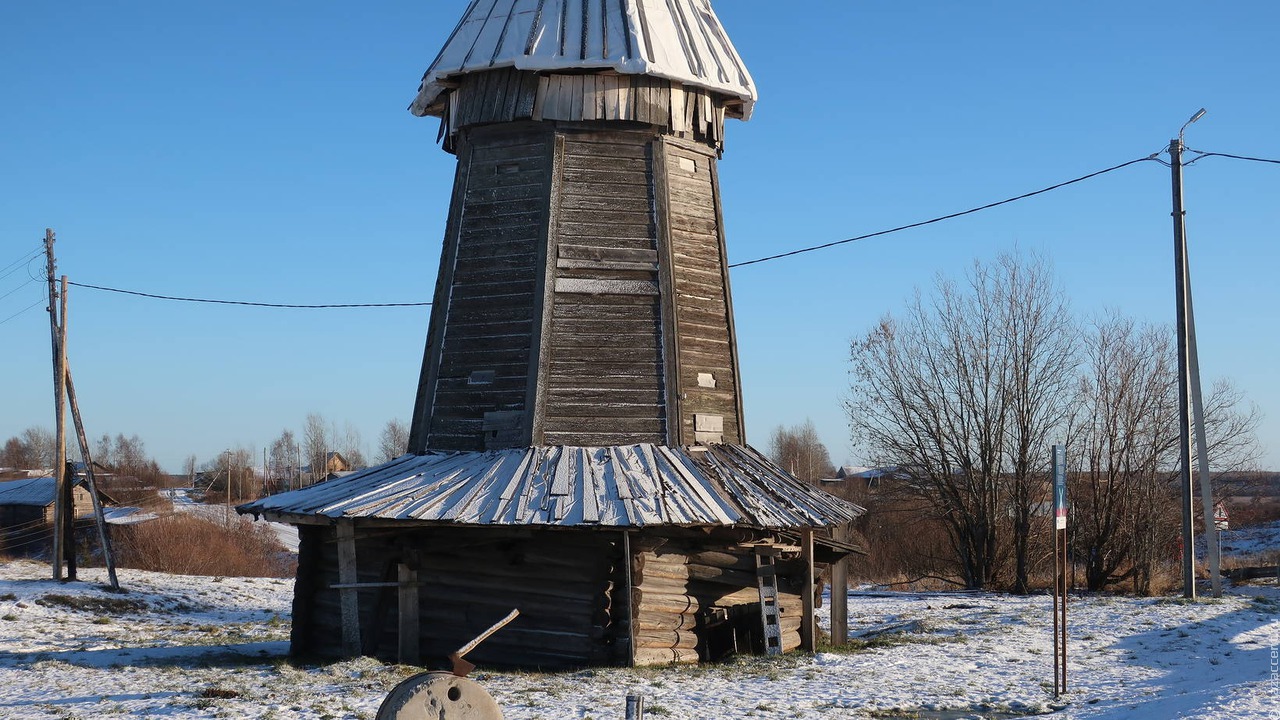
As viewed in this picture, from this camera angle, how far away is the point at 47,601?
23641mm

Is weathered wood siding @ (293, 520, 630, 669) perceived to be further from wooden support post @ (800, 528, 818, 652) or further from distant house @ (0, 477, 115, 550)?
distant house @ (0, 477, 115, 550)

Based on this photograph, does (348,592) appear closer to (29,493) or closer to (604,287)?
(604,287)

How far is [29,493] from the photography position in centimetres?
5406

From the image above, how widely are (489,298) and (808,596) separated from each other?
6.09 metres

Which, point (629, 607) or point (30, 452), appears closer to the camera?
point (629, 607)

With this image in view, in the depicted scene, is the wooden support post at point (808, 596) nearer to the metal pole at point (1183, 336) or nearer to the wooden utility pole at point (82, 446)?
the metal pole at point (1183, 336)

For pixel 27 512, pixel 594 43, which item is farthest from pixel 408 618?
pixel 27 512

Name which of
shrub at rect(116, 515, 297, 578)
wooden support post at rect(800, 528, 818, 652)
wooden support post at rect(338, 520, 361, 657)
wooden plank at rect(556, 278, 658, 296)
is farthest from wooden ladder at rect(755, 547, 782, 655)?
shrub at rect(116, 515, 297, 578)

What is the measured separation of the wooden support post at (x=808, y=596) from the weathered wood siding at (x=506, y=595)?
2899 millimetres

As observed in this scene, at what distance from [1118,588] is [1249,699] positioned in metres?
18.9

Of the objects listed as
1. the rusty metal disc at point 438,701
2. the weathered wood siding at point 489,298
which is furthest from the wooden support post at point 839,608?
the rusty metal disc at point 438,701

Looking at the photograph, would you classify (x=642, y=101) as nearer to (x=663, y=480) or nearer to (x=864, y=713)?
(x=663, y=480)

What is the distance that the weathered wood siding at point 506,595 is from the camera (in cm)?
1391

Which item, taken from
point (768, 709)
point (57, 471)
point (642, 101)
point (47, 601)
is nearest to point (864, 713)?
point (768, 709)
